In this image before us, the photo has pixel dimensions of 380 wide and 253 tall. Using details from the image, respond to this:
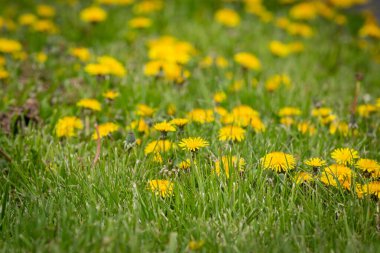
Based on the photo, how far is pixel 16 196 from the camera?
90.1 inches

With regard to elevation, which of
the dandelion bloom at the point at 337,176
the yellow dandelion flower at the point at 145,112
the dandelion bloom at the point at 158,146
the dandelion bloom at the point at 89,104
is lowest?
the dandelion bloom at the point at 337,176

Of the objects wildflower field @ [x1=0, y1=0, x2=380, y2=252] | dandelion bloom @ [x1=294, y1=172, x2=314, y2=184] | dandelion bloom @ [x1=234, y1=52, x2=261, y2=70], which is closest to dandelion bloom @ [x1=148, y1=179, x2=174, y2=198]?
wildflower field @ [x1=0, y1=0, x2=380, y2=252]

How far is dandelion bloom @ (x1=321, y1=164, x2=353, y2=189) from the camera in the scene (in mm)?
2180

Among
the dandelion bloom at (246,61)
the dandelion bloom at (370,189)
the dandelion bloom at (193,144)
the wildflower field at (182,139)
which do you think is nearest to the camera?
the wildflower field at (182,139)

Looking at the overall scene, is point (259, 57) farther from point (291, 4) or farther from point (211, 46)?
point (291, 4)

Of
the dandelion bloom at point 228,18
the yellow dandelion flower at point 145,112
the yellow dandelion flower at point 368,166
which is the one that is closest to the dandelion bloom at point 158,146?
the yellow dandelion flower at point 145,112

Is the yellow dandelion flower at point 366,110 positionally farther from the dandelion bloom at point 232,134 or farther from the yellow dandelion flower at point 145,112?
the yellow dandelion flower at point 145,112

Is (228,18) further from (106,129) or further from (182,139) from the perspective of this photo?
(182,139)

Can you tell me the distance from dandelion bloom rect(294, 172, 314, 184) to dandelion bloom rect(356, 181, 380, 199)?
0.64 ft

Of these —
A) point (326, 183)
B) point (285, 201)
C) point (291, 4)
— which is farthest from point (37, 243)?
point (291, 4)

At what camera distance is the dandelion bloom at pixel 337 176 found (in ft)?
7.15

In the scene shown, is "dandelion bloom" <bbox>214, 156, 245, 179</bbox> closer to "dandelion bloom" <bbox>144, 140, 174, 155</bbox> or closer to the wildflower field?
the wildflower field

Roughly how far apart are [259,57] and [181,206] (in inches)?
104

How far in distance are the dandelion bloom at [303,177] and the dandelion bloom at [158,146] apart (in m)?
0.63
